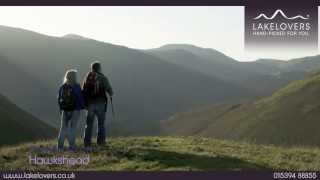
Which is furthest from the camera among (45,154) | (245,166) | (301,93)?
(301,93)

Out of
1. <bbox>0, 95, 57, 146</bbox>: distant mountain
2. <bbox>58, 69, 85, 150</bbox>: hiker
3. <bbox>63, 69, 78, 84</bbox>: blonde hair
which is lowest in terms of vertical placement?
<bbox>0, 95, 57, 146</bbox>: distant mountain

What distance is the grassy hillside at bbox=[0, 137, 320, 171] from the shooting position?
1767 cm

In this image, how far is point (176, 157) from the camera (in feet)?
62.5

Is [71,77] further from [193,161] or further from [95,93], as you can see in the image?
[193,161]

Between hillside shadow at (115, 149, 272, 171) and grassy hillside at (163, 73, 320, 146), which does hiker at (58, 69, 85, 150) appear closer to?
hillside shadow at (115, 149, 272, 171)

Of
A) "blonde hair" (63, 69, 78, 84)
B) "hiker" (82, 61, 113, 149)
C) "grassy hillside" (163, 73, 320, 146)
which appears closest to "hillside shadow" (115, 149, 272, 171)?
"hiker" (82, 61, 113, 149)

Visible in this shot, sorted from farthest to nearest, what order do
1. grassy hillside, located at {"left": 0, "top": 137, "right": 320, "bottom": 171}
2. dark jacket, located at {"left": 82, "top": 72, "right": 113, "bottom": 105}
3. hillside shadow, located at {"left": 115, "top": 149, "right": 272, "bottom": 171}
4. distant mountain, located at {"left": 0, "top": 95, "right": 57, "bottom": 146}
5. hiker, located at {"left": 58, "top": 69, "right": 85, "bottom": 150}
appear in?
1. distant mountain, located at {"left": 0, "top": 95, "right": 57, "bottom": 146}
2. dark jacket, located at {"left": 82, "top": 72, "right": 113, "bottom": 105}
3. hiker, located at {"left": 58, "top": 69, "right": 85, "bottom": 150}
4. grassy hillside, located at {"left": 0, "top": 137, "right": 320, "bottom": 171}
5. hillside shadow, located at {"left": 115, "top": 149, "right": 272, "bottom": 171}

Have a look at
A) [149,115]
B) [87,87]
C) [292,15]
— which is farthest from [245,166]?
[149,115]

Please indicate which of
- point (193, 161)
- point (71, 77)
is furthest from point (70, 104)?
point (193, 161)

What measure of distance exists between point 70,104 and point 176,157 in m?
3.62

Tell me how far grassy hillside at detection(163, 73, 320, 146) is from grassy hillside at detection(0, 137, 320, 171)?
5843cm

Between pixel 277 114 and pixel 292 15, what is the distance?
78.7m

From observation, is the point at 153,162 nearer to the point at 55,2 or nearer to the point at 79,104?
the point at 79,104

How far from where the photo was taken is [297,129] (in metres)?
89.8
